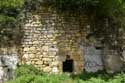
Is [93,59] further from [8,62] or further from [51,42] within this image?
[8,62]

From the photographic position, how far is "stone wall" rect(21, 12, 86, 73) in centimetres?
1442

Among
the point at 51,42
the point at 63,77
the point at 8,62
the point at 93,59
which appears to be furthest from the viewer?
the point at 93,59

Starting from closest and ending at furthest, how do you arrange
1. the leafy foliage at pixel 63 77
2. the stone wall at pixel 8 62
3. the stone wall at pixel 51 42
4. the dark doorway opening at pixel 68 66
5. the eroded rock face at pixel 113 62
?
the leafy foliage at pixel 63 77 → the stone wall at pixel 8 62 → the stone wall at pixel 51 42 → the eroded rock face at pixel 113 62 → the dark doorway opening at pixel 68 66

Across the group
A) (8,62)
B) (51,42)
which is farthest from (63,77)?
(8,62)

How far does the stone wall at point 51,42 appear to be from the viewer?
568 inches

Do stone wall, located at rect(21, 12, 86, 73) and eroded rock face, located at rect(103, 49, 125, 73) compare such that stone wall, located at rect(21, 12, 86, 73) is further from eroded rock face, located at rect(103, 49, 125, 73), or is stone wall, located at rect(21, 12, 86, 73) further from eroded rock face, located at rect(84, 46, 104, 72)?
eroded rock face, located at rect(103, 49, 125, 73)

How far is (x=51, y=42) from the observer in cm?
1455

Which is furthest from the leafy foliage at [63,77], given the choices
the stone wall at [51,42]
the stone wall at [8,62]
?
the stone wall at [51,42]

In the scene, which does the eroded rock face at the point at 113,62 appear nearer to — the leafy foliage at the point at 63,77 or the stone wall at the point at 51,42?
the leafy foliage at the point at 63,77

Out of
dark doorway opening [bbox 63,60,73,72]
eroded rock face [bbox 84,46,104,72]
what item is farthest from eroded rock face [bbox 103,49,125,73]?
dark doorway opening [bbox 63,60,73,72]

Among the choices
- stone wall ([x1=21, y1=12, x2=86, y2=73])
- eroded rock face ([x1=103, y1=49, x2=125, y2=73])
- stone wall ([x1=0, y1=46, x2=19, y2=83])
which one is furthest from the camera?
eroded rock face ([x1=103, y1=49, x2=125, y2=73])

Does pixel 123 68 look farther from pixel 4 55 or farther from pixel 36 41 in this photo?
pixel 4 55

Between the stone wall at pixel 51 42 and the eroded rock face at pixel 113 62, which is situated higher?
the stone wall at pixel 51 42

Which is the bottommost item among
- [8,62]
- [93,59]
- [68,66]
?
[68,66]
